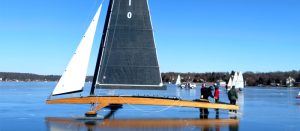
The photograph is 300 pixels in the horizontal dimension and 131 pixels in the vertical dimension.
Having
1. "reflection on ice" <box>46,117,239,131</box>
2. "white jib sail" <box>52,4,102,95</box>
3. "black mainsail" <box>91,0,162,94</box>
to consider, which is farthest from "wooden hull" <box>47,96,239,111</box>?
"reflection on ice" <box>46,117,239,131</box>

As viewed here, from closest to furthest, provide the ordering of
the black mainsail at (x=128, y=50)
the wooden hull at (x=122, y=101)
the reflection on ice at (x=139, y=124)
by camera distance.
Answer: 1. the reflection on ice at (x=139, y=124)
2. the wooden hull at (x=122, y=101)
3. the black mainsail at (x=128, y=50)

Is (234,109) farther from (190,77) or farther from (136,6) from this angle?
(190,77)

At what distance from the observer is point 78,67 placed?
59.8ft

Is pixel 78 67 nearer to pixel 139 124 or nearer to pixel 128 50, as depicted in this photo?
pixel 128 50

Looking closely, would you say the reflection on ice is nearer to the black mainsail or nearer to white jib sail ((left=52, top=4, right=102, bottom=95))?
white jib sail ((left=52, top=4, right=102, bottom=95))

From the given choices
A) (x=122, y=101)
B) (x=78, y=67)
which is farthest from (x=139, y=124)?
(x=78, y=67)

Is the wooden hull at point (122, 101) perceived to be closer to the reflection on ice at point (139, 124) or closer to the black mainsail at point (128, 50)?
the black mainsail at point (128, 50)

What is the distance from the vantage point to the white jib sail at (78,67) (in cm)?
1808

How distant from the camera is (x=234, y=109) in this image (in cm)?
1942

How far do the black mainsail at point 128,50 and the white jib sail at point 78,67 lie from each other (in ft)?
2.17

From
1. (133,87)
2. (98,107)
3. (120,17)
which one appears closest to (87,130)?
(98,107)

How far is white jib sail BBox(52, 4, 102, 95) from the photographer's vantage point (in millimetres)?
18078

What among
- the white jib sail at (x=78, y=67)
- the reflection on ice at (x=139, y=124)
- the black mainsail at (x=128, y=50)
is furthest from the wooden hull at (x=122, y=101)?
the reflection on ice at (x=139, y=124)

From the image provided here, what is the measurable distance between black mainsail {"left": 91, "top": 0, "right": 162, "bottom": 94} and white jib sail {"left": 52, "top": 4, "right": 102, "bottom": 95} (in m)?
0.66
